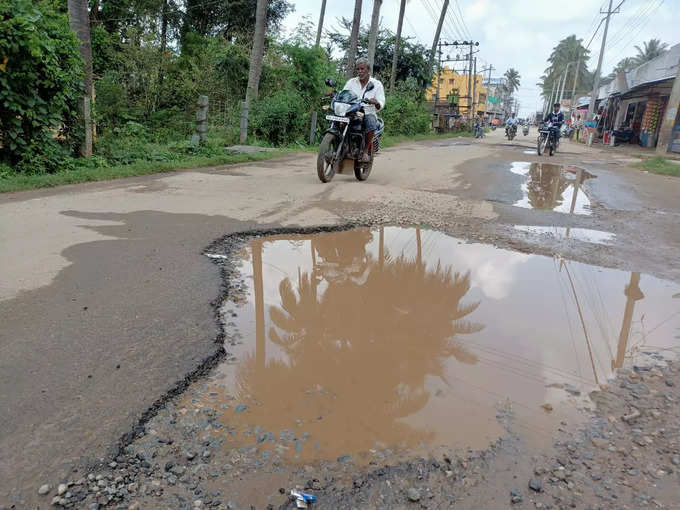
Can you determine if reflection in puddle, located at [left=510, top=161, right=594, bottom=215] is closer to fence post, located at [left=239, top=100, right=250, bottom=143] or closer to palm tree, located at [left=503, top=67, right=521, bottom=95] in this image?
fence post, located at [left=239, top=100, right=250, bottom=143]

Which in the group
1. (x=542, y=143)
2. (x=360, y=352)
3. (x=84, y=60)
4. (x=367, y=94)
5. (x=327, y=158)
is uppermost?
(x=84, y=60)

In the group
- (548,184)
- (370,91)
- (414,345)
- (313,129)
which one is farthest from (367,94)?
(313,129)

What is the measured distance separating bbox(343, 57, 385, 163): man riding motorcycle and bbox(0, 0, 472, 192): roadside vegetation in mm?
3499

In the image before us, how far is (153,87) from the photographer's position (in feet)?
57.8

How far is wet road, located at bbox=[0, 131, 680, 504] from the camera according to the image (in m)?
1.96

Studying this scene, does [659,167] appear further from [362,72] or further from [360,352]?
[360,352]

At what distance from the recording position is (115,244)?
403 cm

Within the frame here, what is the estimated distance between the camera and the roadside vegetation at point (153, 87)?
264 inches

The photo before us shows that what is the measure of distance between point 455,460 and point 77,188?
6.28 meters

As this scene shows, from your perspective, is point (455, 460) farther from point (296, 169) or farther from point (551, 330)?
point (296, 169)

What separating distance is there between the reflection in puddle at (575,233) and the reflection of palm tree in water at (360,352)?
69.7 inches

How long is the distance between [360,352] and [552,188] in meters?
6.93

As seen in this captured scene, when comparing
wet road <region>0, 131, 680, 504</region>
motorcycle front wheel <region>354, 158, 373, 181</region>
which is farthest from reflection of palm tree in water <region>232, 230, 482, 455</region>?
motorcycle front wheel <region>354, 158, 373, 181</region>

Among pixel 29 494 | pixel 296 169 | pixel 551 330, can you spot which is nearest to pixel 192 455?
pixel 29 494
